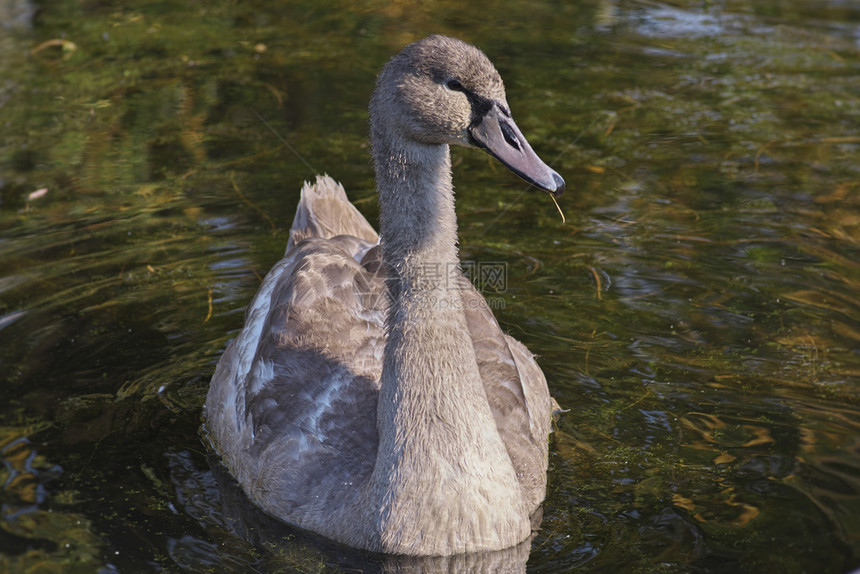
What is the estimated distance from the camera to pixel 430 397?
5207 mm

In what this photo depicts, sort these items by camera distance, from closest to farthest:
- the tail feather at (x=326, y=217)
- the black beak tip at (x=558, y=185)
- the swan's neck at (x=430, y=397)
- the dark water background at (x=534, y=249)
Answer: the black beak tip at (x=558, y=185)
the swan's neck at (x=430, y=397)
the dark water background at (x=534, y=249)
the tail feather at (x=326, y=217)

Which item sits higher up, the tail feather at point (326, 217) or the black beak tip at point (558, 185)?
the black beak tip at point (558, 185)

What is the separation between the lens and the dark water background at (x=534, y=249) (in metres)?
5.60

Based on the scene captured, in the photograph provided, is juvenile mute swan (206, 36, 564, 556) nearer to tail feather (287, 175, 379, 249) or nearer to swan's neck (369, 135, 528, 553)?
swan's neck (369, 135, 528, 553)

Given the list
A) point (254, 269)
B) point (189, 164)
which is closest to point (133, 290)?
point (254, 269)

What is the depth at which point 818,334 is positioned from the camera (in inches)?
281

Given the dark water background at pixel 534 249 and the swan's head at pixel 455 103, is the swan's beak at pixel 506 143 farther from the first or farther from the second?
the dark water background at pixel 534 249

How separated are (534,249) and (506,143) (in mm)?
3577

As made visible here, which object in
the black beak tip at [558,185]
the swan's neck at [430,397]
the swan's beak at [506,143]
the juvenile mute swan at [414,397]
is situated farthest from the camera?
the swan's neck at [430,397]

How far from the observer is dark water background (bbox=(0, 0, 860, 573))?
5.60m

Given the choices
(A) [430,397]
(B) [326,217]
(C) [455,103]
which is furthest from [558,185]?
(B) [326,217]

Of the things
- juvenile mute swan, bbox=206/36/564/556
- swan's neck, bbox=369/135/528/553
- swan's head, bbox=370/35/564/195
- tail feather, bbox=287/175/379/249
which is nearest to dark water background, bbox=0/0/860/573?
juvenile mute swan, bbox=206/36/564/556

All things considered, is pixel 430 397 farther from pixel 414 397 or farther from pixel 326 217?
pixel 326 217

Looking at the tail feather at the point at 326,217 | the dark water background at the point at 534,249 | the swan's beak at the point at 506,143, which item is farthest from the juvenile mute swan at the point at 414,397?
the tail feather at the point at 326,217
